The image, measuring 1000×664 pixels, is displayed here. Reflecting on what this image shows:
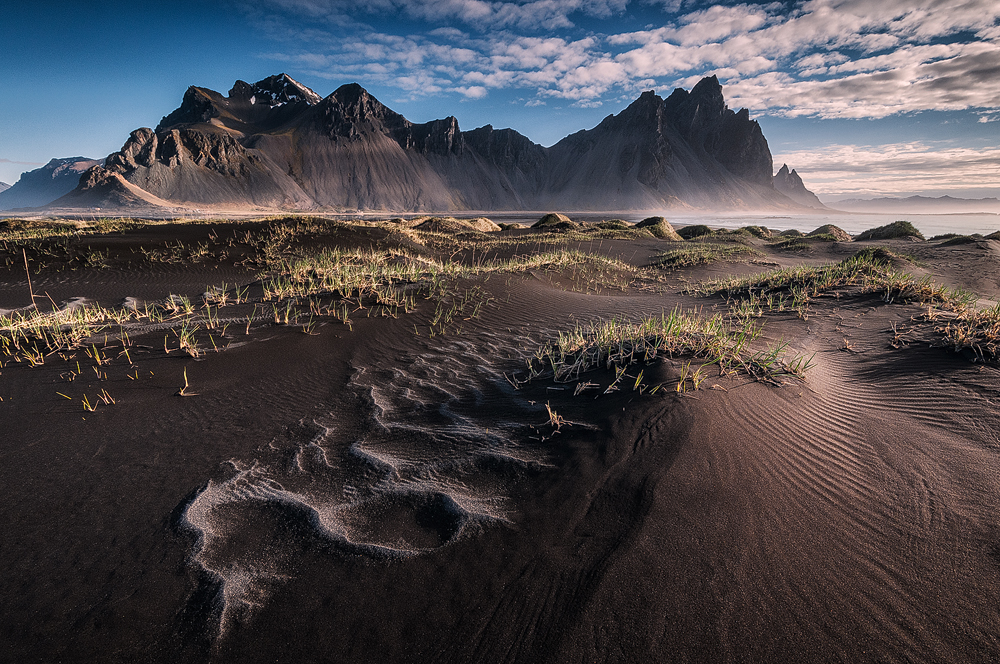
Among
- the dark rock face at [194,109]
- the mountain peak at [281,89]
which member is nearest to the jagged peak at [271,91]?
the mountain peak at [281,89]

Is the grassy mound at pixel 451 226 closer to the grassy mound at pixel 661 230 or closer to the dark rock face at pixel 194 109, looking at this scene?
the grassy mound at pixel 661 230

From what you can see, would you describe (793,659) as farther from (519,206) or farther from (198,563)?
(519,206)

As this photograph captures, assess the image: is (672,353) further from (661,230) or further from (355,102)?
(355,102)

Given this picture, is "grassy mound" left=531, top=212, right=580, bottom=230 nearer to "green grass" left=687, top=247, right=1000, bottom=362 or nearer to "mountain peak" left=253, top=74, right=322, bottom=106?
"green grass" left=687, top=247, right=1000, bottom=362

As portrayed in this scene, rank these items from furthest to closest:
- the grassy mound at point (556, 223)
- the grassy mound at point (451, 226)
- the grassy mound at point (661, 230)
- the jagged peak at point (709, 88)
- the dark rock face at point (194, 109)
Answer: the jagged peak at point (709, 88) → the dark rock face at point (194, 109) → the grassy mound at point (556, 223) → the grassy mound at point (661, 230) → the grassy mound at point (451, 226)

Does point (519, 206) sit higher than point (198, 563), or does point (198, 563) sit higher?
point (519, 206)

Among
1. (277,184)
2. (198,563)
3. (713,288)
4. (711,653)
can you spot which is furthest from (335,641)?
(277,184)

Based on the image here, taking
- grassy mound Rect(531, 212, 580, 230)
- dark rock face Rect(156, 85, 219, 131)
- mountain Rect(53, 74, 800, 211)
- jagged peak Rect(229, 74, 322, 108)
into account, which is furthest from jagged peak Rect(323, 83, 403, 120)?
grassy mound Rect(531, 212, 580, 230)

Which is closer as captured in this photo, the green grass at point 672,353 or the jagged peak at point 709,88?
the green grass at point 672,353
